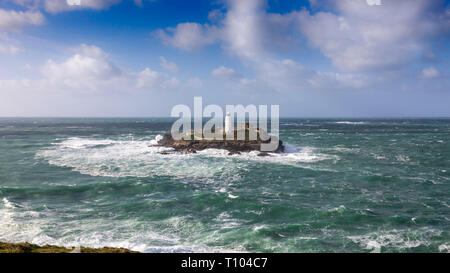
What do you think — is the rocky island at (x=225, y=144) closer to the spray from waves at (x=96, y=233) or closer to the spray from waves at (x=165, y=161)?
the spray from waves at (x=165, y=161)

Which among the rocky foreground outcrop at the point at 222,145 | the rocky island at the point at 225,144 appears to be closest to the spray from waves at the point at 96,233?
the rocky island at the point at 225,144

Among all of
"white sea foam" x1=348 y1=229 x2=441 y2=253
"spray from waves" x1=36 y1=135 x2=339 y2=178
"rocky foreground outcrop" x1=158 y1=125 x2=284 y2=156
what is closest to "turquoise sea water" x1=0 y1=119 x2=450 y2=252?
"white sea foam" x1=348 y1=229 x2=441 y2=253

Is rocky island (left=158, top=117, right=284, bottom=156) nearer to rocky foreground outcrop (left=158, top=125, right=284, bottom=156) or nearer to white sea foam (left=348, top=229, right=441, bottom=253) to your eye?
rocky foreground outcrop (left=158, top=125, right=284, bottom=156)

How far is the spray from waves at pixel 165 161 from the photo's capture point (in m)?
29.7

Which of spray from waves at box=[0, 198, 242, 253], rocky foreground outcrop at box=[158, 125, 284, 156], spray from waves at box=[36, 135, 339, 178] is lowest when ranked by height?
spray from waves at box=[0, 198, 242, 253]

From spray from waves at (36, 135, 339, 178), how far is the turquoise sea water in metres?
0.25

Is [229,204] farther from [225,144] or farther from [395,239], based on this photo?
[225,144]

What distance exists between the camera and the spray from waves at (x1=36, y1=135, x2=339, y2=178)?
97.5 ft

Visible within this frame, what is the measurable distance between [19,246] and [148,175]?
18.6m

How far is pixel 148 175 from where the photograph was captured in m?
28.5

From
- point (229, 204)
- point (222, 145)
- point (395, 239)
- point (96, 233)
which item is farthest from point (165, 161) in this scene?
point (395, 239)

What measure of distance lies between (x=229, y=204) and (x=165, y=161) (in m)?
18.4
